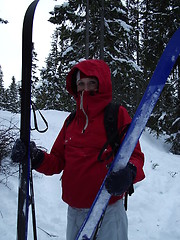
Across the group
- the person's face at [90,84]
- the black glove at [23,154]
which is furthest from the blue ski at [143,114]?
the black glove at [23,154]

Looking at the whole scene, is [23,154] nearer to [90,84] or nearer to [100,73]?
[90,84]

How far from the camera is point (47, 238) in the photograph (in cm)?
338

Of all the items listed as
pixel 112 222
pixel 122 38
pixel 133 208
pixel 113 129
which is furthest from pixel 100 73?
pixel 122 38

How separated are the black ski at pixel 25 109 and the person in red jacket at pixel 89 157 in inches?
4.5

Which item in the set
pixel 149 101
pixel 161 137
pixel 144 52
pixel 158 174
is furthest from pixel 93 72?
pixel 161 137

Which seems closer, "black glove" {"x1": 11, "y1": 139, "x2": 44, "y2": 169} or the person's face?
"black glove" {"x1": 11, "y1": 139, "x2": 44, "y2": 169}

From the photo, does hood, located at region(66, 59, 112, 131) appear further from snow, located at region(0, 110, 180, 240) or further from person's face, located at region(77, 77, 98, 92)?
snow, located at region(0, 110, 180, 240)

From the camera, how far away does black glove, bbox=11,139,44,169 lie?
1.74m

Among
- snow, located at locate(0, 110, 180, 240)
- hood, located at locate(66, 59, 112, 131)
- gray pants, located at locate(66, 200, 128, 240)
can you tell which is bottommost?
snow, located at locate(0, 110, 180, 240)

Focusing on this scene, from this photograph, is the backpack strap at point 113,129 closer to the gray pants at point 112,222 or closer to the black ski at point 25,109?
the gray pants at point 112,222

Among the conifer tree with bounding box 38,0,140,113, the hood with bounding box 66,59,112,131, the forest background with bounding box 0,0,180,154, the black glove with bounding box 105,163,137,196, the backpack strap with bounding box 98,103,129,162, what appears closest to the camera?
the black glove with bounding box 105,163,137,196

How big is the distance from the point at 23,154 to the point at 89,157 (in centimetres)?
53

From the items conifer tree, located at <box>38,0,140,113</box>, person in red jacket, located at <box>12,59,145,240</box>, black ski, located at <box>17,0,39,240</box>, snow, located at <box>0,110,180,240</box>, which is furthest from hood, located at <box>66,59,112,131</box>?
conifer tree, located at <box>38,0,140,113</box>

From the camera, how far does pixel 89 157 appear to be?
169cm
